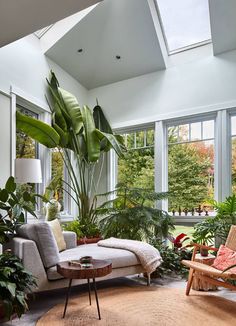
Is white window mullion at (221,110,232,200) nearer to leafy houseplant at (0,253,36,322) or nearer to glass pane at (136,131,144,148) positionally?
glass pane at (136,131,144,148)

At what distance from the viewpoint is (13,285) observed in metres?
2.55

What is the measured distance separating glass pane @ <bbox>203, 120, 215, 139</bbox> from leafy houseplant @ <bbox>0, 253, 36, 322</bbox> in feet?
11.0

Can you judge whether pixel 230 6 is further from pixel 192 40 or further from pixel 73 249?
pixel 73 249

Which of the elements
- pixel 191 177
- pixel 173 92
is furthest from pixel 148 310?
pixel 173 92

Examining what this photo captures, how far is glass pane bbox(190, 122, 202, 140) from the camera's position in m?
5.06

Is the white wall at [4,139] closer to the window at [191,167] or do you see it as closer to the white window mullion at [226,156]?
the window at [191,167]

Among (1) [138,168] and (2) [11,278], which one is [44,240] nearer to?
(2) [11,278]

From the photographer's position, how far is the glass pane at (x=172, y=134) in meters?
5.29

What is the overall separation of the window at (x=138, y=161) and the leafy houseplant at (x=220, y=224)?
55.7 inches

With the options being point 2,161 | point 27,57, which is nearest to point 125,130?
point 27,57

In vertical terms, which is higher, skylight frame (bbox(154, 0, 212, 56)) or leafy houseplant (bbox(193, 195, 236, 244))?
skylight frame (bbox(154, 0, 212, 56))

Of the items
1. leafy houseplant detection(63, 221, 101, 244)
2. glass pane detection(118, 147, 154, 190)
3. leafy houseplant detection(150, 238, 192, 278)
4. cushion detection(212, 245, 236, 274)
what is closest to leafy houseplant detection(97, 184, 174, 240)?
leafy houseplant detection(63, 221, 101, 244)

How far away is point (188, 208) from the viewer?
197 inches

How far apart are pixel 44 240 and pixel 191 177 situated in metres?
2.73
